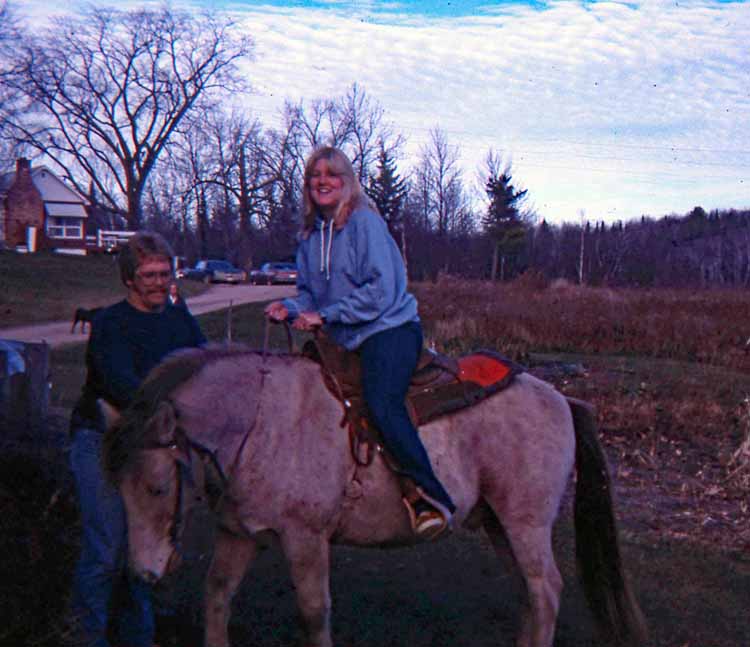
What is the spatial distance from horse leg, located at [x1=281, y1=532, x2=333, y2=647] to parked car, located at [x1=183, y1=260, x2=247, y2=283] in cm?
5286

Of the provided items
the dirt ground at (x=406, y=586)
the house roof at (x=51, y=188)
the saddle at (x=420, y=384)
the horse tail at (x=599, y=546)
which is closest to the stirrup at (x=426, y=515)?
the saddle at (x=420, y=384)

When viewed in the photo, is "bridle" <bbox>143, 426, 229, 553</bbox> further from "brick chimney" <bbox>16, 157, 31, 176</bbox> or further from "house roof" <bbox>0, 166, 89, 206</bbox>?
"house roof" <bbox>0, 166, 89, 206</bbox>

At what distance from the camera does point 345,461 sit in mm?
3912

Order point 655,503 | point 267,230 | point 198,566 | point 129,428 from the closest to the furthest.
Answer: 1. point 129,428
2. point 198,566
3. point 655,503
4. point 267,230

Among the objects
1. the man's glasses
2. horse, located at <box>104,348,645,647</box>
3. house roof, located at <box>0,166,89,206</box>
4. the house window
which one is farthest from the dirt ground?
house roof, located at <box>0,166,89,206</box>

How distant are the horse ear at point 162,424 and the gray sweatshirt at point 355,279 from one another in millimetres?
968

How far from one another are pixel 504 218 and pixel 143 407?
62.9 meters

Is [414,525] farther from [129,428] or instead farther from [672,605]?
[672,605]

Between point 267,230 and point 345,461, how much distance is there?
6417 centimetres

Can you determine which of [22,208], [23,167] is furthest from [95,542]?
[22,208]

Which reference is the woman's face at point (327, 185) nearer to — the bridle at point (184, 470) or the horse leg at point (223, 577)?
the bridle at point (184, 470)

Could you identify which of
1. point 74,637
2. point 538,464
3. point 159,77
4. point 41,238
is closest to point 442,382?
point 538,464

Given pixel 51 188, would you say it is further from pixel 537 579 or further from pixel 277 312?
pixel 537 579

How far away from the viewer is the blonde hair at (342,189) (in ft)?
13.4
